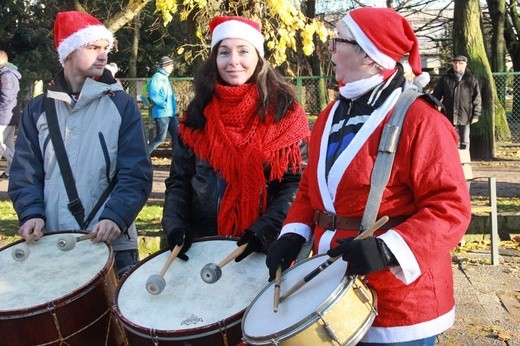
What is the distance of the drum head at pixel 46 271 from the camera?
3004 mm

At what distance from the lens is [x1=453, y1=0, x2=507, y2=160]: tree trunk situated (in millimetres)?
13875

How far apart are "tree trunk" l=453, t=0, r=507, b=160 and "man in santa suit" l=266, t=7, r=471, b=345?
11897 mm

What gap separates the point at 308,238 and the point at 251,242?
37 cm

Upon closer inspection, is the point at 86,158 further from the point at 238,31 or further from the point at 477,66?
the point at 477,66

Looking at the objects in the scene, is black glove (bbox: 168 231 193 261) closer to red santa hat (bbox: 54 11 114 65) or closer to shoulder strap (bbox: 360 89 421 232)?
shoulder strap (bbox: 360 89 421 232)

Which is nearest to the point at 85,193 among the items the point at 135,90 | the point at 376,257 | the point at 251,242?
the point at 251,242

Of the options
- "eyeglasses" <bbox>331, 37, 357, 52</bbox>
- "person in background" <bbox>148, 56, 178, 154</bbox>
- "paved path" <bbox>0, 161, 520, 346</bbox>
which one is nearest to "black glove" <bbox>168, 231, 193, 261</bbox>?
"eyeglasses" <bbox>331, 37, 357, 52</bbox>

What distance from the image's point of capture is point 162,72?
12.2 meters

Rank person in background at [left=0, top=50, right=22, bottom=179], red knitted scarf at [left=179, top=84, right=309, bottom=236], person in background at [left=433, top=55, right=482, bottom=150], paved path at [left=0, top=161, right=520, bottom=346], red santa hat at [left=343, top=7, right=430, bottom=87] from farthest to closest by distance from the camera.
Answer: person in background at [left=433, top=55, right=482, bottom=150]
person in background at [left=0, top=50, right=22, bottom=179]
paved path at [left=0, top=161, right=520, bottom=346]
red knitted scarf at [left=179, top=84, right=309, bottom=236]
red santa hat at [left=343, top=7, right=430, bottom=87]

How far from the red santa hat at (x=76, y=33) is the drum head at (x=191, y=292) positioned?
1162 mm

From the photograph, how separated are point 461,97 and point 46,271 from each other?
1035cm

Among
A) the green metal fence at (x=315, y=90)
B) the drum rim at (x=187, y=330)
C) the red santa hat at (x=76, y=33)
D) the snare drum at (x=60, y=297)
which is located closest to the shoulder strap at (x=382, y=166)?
the drum rim at (x=187, y=330)

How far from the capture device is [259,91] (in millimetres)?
3242

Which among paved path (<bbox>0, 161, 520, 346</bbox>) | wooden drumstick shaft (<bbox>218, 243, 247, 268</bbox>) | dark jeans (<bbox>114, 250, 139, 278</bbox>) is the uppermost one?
wooden drumstick shaft (<bbox>218, 243, 247, 268</bbox>)
